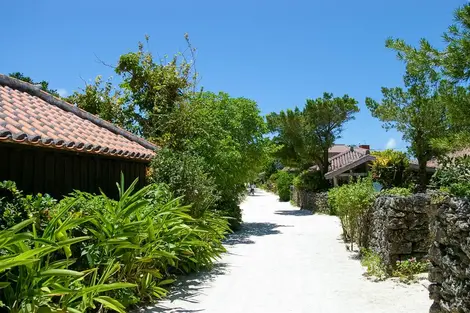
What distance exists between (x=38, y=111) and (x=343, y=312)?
6.99 m

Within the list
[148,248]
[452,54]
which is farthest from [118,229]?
[452,54]

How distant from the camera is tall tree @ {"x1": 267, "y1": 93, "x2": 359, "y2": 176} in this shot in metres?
30.5

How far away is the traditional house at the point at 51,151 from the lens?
6492 mm

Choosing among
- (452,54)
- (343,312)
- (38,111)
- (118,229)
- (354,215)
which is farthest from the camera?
(354,215)

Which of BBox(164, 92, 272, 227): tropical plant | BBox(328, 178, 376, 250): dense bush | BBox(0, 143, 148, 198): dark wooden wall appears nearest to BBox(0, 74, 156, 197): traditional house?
BBox(0, 143, 148, 198): dark wooden wall

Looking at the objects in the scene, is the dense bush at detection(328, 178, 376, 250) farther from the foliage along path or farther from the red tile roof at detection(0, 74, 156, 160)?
the red tile roof at detection(0, 74, 156, 160)

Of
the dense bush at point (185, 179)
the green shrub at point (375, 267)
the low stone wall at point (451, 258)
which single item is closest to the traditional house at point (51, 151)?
the dense bush at point (185, 179)

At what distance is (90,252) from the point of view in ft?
18.9

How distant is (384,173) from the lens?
1262 cm

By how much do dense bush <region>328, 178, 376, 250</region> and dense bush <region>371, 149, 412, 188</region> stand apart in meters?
0.80

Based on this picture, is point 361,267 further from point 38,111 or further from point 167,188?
point 38,111

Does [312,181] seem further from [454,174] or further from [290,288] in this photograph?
[454,174]

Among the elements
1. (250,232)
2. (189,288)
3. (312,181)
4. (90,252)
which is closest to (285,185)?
(312,181)

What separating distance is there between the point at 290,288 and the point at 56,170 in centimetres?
474
